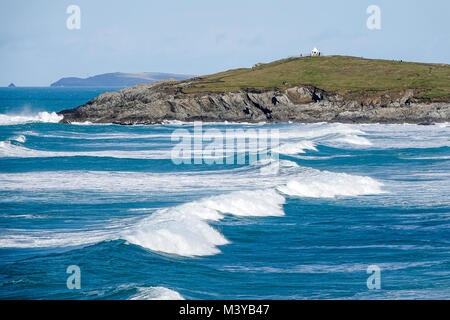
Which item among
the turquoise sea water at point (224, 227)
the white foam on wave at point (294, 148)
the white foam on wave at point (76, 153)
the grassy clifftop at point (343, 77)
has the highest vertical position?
the grassy clifftop at point (343, 77)

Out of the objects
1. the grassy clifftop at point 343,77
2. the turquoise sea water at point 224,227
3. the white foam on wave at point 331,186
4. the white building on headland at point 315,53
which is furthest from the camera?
the white building on headland at point 315,53

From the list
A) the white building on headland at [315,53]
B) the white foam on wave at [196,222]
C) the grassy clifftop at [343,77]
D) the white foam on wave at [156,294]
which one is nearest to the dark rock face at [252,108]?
the grassy clifftop at [343,77]

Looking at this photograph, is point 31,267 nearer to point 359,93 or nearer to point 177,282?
point 177,282

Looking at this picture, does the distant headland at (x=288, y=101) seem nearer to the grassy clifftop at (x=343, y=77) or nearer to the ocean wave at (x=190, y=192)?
the grassy clifftop at (x=343, y=77)

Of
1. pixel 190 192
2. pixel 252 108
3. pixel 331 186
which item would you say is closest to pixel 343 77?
pixel 252 108

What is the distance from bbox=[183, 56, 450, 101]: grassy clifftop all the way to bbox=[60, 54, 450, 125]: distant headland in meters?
0.16

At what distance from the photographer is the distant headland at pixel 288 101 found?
345ft

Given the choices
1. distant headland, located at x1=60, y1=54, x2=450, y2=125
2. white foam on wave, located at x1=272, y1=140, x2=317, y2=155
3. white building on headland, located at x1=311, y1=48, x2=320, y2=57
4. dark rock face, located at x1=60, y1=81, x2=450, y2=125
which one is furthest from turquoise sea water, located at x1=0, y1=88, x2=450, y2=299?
white building on headland, located at x1=311, y1=48, x2=320, y2=57

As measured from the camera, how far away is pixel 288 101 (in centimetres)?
11206

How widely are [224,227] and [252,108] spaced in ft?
276

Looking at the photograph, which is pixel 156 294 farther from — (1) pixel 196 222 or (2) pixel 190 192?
(2) pixel 190 192

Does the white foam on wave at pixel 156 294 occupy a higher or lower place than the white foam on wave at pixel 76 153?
lower

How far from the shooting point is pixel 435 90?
110812mm
